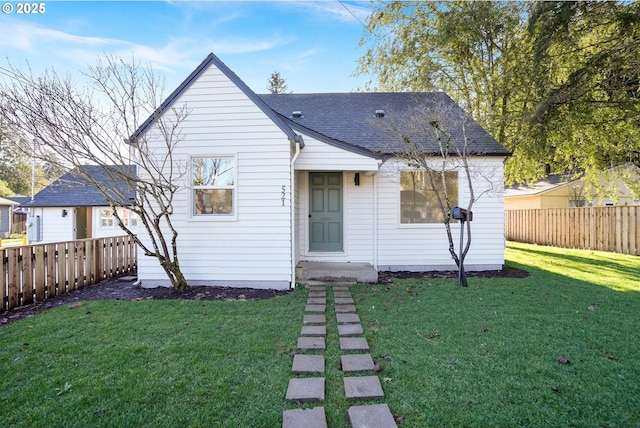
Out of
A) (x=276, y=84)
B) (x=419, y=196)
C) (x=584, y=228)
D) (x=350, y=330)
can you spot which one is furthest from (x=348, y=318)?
(x=276, y=84)

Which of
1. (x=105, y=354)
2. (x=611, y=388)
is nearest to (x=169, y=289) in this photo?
(x=105, y=354)

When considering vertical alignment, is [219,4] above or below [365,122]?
above

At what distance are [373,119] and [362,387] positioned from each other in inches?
320

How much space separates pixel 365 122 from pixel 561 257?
7.96 metres

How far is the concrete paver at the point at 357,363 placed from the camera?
9.73 feet

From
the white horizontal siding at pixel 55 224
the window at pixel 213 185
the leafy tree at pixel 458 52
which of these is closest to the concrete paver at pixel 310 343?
Result: the window at pixel 213 185

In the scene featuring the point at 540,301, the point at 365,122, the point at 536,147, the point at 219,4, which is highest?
the point at 219,4

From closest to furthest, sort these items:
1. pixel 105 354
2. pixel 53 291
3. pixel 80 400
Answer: pixel 80 400 < pixel 105 354 < pixel 53 291

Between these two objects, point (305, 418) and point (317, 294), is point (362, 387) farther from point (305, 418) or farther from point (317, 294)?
point (317, 294)

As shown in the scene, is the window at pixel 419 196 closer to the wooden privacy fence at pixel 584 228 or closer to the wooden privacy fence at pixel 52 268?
the wooden privacy fence at pixel 52 268

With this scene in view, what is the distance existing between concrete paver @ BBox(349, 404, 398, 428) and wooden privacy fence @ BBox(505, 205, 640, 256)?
1299 centimetres

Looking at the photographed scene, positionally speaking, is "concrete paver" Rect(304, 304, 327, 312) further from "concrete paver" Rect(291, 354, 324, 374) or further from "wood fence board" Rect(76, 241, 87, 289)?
"wood fence board" Rect(76, 241, 87, 289)

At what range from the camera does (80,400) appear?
2.48m

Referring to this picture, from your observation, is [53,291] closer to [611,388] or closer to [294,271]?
[294,271]
